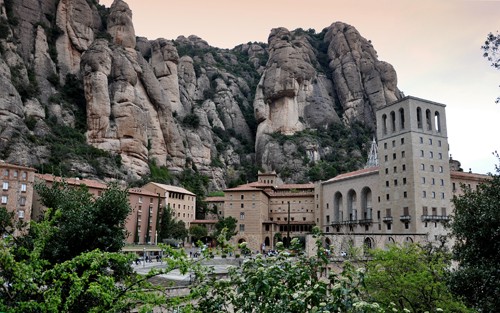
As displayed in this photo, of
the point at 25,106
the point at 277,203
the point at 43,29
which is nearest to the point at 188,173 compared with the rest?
the point at 277,203

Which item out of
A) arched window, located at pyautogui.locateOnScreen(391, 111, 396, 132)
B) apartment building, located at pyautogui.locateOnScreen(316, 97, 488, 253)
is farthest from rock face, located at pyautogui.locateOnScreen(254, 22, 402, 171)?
arched window, located at pyautogui.locateOnScreen(391, 111, 396, 132)

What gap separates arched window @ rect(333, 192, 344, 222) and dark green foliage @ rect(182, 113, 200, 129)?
44337 millimetres

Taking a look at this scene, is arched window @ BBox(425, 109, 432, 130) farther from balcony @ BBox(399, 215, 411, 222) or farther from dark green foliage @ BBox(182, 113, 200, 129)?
dark green foliage @ BBox(182, 113, 200, 129)

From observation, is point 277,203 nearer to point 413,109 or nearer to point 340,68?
point 413,109

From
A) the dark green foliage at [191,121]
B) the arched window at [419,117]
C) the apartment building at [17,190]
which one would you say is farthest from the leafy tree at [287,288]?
the dark green foliage at [191,121]

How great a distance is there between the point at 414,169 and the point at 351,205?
15.8 metres

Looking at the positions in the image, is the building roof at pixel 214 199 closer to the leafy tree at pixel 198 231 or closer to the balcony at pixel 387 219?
the leafy tree at pixel 198 231

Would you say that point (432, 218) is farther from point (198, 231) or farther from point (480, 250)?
point (480, 250)

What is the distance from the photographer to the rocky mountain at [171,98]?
7638cm

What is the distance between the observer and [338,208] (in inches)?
3019

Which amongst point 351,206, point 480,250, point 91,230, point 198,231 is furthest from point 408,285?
point 198,231

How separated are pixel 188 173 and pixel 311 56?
64.1 m

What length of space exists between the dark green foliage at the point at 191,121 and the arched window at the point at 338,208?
4434 centimetres

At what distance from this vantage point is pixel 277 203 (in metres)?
83.9
